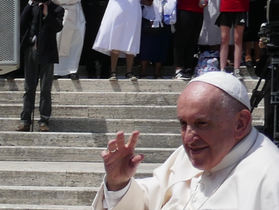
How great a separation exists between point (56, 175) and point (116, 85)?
106 inches

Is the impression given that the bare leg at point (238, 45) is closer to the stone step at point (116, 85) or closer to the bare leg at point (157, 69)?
the stone step at point (116, 85)

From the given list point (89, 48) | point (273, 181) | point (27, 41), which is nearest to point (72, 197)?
point (27, 41)

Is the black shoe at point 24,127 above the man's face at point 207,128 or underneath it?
underneath

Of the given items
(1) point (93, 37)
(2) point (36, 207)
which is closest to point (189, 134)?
(2) point (36, 207)

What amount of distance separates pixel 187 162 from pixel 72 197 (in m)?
3.89

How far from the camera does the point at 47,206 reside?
7000 millimetres

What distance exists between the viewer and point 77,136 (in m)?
8.47

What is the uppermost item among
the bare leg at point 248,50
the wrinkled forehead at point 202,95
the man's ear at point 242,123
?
the wrinkled forehead at point 202,95

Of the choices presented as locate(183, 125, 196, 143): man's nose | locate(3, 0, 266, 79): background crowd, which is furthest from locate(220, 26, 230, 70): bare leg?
locate(183, 125, 196, 143): man's nose

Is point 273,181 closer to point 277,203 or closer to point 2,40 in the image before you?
point 277,203

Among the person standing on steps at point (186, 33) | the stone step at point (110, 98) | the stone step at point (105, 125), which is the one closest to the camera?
the stone step at point (105, 125)

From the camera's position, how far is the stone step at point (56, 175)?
23.9ft

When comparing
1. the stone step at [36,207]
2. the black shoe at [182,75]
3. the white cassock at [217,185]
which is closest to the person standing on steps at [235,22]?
the black shoe at [182,75]

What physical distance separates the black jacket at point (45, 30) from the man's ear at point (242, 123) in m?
5.95
